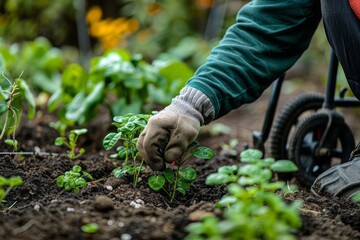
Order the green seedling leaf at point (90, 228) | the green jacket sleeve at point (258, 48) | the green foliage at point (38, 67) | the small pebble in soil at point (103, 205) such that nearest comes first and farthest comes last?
the green seedling leaf at point (90, 228), the small pebble in soil at point (103, 205), the green jacket sleeve at point (258, 48), the green foliage at point (38, 67)

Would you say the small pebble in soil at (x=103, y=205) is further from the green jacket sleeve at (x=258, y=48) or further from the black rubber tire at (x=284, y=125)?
the black rubber tire at (x=284, y=125)

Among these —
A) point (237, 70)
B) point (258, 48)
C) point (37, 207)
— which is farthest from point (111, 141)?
point (258, 48)

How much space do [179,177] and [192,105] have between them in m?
0.22

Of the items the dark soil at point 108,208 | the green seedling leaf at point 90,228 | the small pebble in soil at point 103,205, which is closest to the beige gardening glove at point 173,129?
the dark soil at point 108,208

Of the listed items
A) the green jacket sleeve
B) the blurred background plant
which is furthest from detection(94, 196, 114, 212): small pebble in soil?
the blurred background plant

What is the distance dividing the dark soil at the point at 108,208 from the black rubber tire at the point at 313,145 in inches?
13.0

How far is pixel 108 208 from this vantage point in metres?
1.44

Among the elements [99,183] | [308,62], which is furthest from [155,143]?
[308,62]

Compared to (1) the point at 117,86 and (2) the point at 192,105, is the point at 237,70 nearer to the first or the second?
(2) the point at 192,105

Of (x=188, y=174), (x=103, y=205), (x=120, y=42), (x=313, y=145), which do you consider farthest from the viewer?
(x=120, y=42)

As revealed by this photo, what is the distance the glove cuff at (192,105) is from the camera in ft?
5.70

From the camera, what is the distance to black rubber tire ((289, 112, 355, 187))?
218 centimetres

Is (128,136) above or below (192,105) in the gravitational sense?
below

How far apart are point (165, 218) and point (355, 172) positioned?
27.4 inches
